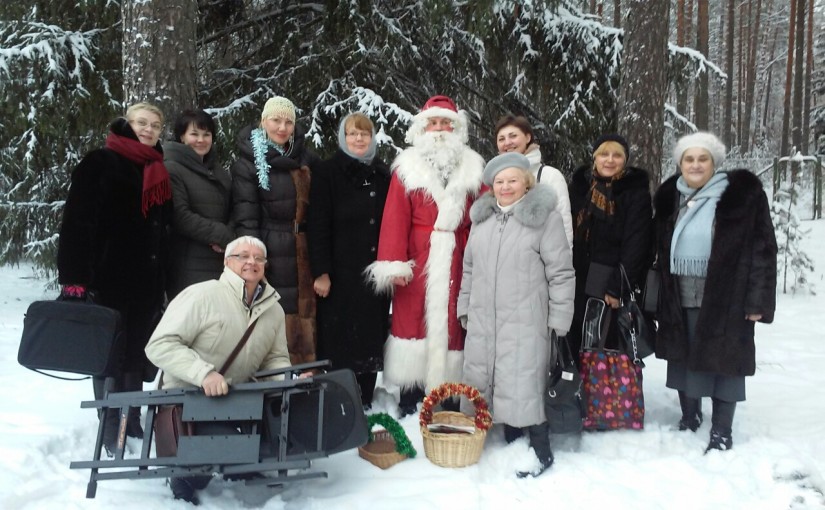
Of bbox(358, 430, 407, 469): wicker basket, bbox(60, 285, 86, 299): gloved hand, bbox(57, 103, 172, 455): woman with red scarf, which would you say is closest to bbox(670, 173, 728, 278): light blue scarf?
bbox(358, 430, 407, 469): wicker basket

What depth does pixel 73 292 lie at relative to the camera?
3.35 m

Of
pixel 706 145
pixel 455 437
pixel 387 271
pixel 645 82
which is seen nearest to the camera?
pixel 455 437

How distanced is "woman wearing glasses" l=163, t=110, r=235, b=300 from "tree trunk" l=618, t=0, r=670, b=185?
13.3 ft

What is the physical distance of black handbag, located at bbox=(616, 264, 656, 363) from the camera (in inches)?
154

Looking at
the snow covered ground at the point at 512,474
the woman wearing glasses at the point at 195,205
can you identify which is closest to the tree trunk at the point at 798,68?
the snow covered ground at the point at 512,474

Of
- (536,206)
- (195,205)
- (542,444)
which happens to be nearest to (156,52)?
(195,205)

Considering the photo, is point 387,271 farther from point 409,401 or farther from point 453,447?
point 453,447

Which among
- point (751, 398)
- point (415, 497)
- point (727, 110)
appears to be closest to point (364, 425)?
point (415, 497)

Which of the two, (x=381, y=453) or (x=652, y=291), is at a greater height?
(x=652, y=291)

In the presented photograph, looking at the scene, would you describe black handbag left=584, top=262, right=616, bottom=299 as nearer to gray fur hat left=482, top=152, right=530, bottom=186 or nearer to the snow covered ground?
gray fur hat left=482, top=152, right=530, bottom=186

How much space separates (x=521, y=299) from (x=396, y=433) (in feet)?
3.56

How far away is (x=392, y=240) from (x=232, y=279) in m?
1.14

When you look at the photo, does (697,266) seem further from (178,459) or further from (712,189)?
(178,459)

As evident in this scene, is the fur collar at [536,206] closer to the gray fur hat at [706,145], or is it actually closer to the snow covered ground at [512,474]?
the gray fur hat at [706,145]
